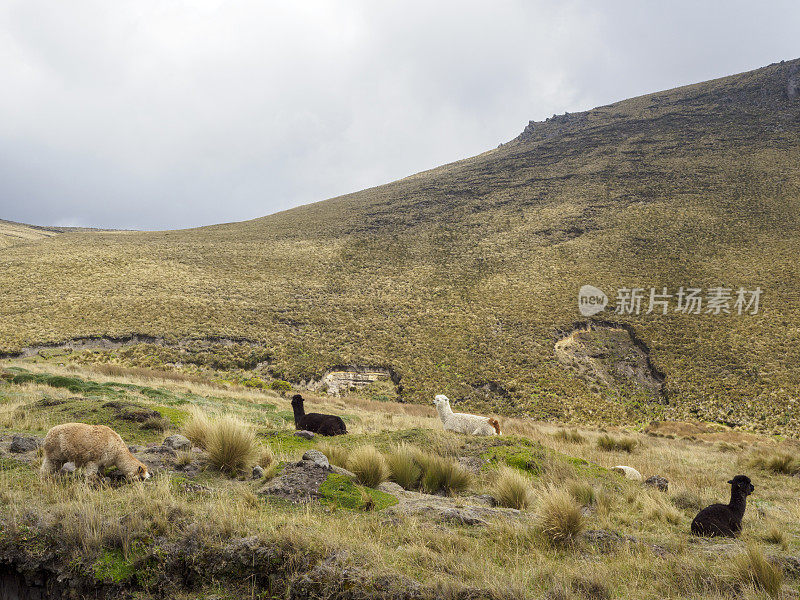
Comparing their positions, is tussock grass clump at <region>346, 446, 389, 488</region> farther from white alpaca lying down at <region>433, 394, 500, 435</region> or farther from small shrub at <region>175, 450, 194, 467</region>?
white alpaca lying down at <region>433, 394, 500, 435</region>

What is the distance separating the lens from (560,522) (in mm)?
4465

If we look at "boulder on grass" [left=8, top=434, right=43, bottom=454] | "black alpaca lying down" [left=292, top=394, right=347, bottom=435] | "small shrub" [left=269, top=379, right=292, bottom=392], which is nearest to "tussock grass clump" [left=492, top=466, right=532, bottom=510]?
"black alpaca lying down" [left=292, top=394, right=347, bottom=435]

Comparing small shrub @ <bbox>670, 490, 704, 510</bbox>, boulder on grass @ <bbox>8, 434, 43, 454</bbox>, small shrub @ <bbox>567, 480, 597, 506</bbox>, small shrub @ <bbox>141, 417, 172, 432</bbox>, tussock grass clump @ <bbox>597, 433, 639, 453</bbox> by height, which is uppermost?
boulder on grass @ <bbox>8, 434, 43, 454</bbox>

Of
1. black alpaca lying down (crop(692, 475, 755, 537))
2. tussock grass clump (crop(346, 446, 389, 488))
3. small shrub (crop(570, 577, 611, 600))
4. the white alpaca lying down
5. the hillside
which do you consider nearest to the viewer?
small shrub (crop(570, 577, 611, 600))

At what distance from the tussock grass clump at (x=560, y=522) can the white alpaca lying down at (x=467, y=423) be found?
6994 millimetres

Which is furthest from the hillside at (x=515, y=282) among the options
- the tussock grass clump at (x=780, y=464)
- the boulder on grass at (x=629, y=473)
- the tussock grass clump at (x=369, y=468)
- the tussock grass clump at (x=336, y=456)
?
the tussock grass clump at (x=369, y=468)

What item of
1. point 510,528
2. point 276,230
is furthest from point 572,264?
point 510,528

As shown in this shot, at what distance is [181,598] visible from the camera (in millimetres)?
3338

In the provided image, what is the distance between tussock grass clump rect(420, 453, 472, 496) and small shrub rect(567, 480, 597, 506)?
154 centimetres

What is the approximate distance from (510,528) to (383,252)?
58901 millimetres

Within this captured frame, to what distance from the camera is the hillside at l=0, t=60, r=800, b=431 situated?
109ft

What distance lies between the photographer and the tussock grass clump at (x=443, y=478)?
648cm

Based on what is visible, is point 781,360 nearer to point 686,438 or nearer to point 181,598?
point 686,438

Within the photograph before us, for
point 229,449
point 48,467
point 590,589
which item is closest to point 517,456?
point 590,589
